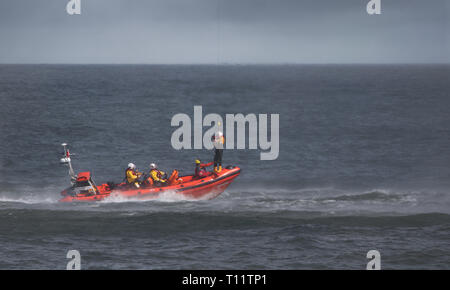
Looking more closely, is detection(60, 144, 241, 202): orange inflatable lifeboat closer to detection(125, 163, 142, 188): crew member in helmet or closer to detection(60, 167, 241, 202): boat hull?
detection(60, 167, 241, 202): boat hull

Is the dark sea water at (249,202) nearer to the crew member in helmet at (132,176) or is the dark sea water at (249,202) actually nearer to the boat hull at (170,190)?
the boat hull at (170,190)

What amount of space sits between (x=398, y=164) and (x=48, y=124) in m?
32.9

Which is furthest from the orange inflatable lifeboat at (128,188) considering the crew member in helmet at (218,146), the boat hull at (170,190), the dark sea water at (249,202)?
the crew member in helmet at (218,146)

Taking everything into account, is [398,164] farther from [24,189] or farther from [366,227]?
[24,189]

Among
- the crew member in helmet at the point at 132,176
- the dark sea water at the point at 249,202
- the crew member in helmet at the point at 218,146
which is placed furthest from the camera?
the crew member in helmet at the point at 132,176

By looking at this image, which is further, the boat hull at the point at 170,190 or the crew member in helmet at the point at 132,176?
the boat hull at the point at 170,190

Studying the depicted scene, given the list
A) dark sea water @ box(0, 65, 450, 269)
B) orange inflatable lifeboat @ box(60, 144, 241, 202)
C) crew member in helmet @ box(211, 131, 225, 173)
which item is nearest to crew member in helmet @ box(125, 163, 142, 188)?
orange inflatable lifeboat @ box(60, 144, 241, 202)

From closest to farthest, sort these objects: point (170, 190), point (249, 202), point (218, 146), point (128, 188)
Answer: point (218, 146)
point (128, 188)
point (170, 190)
point (249, 202)

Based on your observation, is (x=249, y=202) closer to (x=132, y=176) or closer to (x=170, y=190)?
(x=170, y=190)

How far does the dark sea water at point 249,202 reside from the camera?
21375 mm

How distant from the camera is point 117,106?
7588 centimetres

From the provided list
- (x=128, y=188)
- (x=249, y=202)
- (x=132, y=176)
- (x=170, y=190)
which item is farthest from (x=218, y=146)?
(x=128, y=188)

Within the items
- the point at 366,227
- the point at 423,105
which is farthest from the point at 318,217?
the point at 423,105

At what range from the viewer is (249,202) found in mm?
27875
